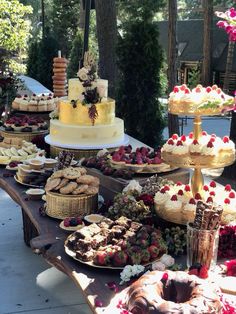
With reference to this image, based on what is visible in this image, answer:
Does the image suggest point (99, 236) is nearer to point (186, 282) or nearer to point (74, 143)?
point (186, 282)

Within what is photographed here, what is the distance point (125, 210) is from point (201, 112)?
81 cm

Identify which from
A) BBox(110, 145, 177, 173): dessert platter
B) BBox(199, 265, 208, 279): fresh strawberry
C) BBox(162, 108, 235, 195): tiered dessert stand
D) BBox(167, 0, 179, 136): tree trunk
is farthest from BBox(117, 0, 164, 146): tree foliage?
BBox(199, 265, 208, 279): fresh strawberry

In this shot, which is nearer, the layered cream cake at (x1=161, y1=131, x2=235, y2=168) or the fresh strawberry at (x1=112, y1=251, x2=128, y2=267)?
the fresh strawberry at (x1=112, y1=251, x2=128, y2=267)

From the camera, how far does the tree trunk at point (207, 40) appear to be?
20.8 metres

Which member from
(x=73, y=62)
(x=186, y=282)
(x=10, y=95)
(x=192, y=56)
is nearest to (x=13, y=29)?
(x=73, y=62)

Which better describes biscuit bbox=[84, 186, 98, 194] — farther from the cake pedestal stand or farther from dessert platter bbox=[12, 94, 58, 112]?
dessert platter bbox=[12, 94, 58, 112]

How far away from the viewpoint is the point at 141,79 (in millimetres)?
9336

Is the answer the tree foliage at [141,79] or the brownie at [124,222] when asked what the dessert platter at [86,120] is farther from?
the tree foliage at [141,79]

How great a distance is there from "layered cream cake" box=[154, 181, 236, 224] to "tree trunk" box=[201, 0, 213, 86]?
18.3 meters

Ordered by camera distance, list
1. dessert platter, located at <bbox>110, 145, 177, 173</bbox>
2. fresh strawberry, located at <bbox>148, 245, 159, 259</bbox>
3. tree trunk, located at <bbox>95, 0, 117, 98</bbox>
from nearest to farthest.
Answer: fresh strawberry, located at <bbox>148, 245, 159, 259</bbox> → dessert platter, located at <bbox>110, 145, 177, 173</bbox> → tree trunk, located at <bbox>95, 0, 117, 98</bbox>

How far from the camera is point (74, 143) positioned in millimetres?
5402

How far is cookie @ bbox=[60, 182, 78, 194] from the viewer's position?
365 centimetres

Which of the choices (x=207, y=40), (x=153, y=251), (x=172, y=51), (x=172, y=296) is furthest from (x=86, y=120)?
(x=207, y=40)

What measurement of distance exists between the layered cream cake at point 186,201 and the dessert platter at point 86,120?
6.57 feet
